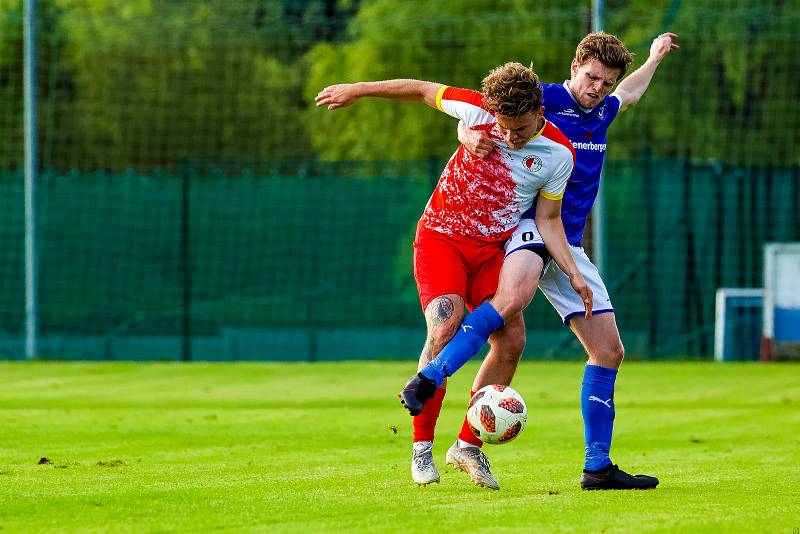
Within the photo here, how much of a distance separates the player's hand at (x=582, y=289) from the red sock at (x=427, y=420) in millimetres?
819

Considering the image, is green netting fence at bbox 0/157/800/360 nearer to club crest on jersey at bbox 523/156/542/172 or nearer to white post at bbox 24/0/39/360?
white post at bbox 24/0/39/360

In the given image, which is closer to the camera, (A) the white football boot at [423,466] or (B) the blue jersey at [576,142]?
(A) the white football boot at [423,466]

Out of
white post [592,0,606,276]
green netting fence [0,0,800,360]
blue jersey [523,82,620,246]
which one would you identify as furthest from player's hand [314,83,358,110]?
green netting fence [0,0,800,360]

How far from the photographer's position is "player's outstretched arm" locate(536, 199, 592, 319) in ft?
22.1

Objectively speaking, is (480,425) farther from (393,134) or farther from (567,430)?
(393,134)

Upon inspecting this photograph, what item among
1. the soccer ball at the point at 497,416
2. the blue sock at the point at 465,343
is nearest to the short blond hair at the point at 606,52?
the blue sock at the point at 465,343

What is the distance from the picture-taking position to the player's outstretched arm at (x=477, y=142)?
6.62 meters

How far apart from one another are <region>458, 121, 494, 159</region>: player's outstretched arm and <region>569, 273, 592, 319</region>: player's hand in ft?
2.42

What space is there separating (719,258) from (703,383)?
16.8 ft

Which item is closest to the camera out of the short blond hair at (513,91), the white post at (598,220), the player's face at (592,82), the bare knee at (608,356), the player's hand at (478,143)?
the short blond hair at (513,91)

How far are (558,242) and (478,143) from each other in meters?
0.64

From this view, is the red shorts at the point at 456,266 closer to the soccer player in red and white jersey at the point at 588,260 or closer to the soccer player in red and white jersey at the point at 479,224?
the soccer player in red and white jersey at the point at 479,224

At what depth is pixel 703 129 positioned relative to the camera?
23703 mm

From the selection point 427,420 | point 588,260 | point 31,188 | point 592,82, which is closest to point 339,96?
point 592,82
